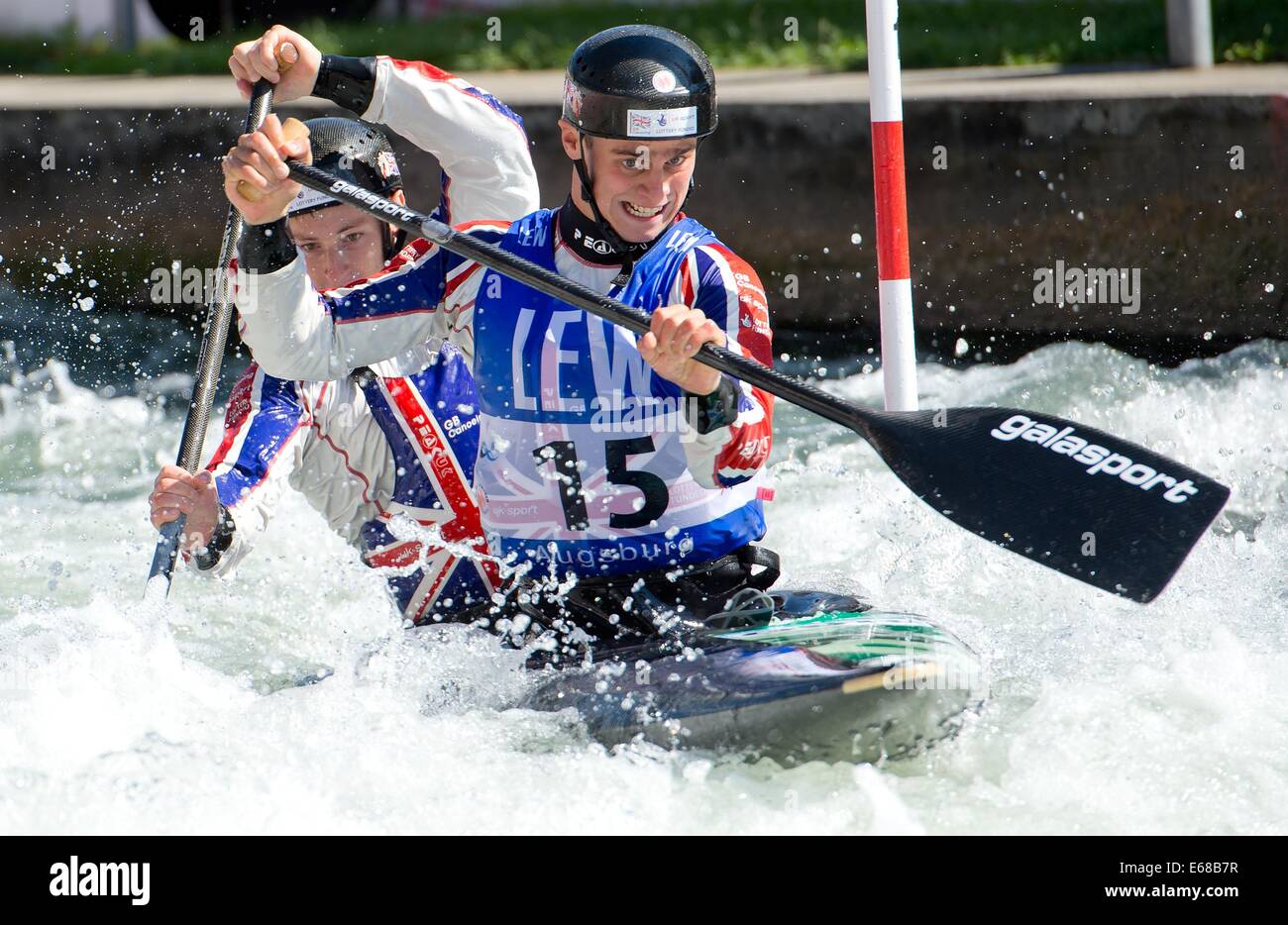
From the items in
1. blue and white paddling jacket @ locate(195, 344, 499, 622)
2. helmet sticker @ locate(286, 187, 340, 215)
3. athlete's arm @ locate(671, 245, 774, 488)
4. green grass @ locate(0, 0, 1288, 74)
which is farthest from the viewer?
green grass @ locate(0, 0, 1288, 74)

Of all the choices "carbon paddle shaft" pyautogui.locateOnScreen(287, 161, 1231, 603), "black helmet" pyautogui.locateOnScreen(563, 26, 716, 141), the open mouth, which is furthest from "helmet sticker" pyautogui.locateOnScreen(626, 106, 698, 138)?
"carbon paddle shaft" pyautogui.locateOnScreen(287, 161, 1231, 603)

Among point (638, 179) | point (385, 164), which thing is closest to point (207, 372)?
point (385, 164)

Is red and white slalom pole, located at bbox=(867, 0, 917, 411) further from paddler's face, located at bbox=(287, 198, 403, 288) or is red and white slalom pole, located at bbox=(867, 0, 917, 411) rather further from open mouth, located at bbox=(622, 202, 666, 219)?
paddler's face, located at bbox=(287, 198, 403, 288)

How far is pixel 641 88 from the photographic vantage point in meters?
2.99

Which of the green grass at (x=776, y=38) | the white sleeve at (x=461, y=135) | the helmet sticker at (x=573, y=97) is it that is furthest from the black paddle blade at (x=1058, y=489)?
the green grass at (x=776, y=38)

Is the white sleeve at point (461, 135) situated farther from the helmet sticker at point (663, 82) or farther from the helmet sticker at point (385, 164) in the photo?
the helmet sticker at point (663, 82)

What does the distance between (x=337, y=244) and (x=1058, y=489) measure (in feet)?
5.77

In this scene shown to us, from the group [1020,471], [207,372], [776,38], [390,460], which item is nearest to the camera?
[1020,471]

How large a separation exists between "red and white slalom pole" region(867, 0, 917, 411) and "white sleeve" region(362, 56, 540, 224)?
885 millimetres

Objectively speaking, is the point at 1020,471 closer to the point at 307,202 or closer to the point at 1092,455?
the point at 1092,455

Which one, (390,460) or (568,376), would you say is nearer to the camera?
(568,376)

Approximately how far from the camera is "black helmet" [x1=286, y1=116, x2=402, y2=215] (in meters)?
3.68

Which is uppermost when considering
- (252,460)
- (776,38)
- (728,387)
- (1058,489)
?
(776,38)
